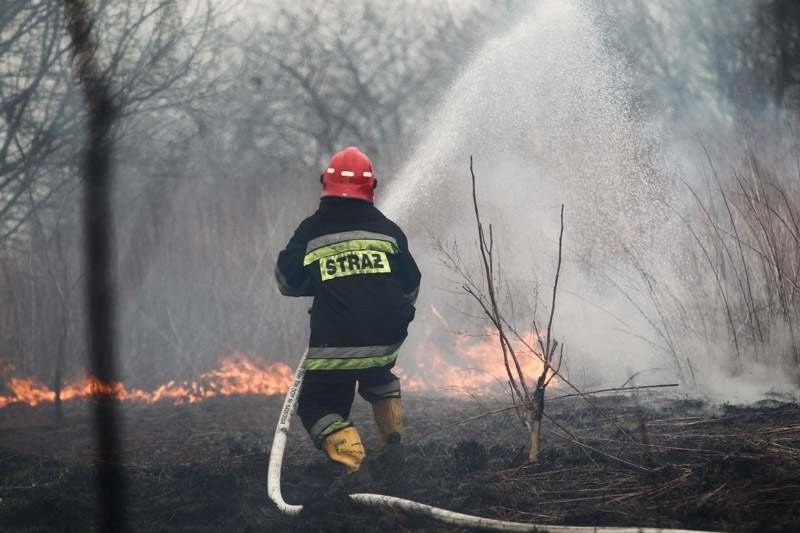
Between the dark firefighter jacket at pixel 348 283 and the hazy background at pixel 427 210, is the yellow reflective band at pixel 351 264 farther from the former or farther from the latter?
the hazy background at pixel 427 210

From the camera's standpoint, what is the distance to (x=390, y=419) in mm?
4977

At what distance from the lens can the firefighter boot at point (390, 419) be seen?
16.3ft

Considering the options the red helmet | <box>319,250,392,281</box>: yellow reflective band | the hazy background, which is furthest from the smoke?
<box>319,250,392,281</box>: yellow reflective band

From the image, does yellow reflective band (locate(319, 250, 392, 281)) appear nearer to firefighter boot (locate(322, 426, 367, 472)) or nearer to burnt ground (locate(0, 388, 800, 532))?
firefighter boot (locate(322, 426, 367, 472))

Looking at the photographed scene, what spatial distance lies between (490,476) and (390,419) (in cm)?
106

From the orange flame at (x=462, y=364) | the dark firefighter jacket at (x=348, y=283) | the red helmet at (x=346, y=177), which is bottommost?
the orange flame at (x=462, y=364)

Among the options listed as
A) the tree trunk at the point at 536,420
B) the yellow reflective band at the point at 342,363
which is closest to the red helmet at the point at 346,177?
the yellow reflective band at the point at 342,363

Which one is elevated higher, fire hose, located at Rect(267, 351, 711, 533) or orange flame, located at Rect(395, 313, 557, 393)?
orange flame, located at Rect(395, 313, 557, 393)

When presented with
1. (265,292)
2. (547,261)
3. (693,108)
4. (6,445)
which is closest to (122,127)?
(265,292)

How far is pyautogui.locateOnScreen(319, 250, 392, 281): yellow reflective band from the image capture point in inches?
181

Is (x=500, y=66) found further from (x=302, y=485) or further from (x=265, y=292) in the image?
(x=302, y=485)

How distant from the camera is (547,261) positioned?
925 cm

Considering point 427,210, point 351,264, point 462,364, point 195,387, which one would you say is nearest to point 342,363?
point 351,264

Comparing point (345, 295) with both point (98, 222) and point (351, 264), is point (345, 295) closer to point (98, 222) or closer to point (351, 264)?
point (351, 264)
